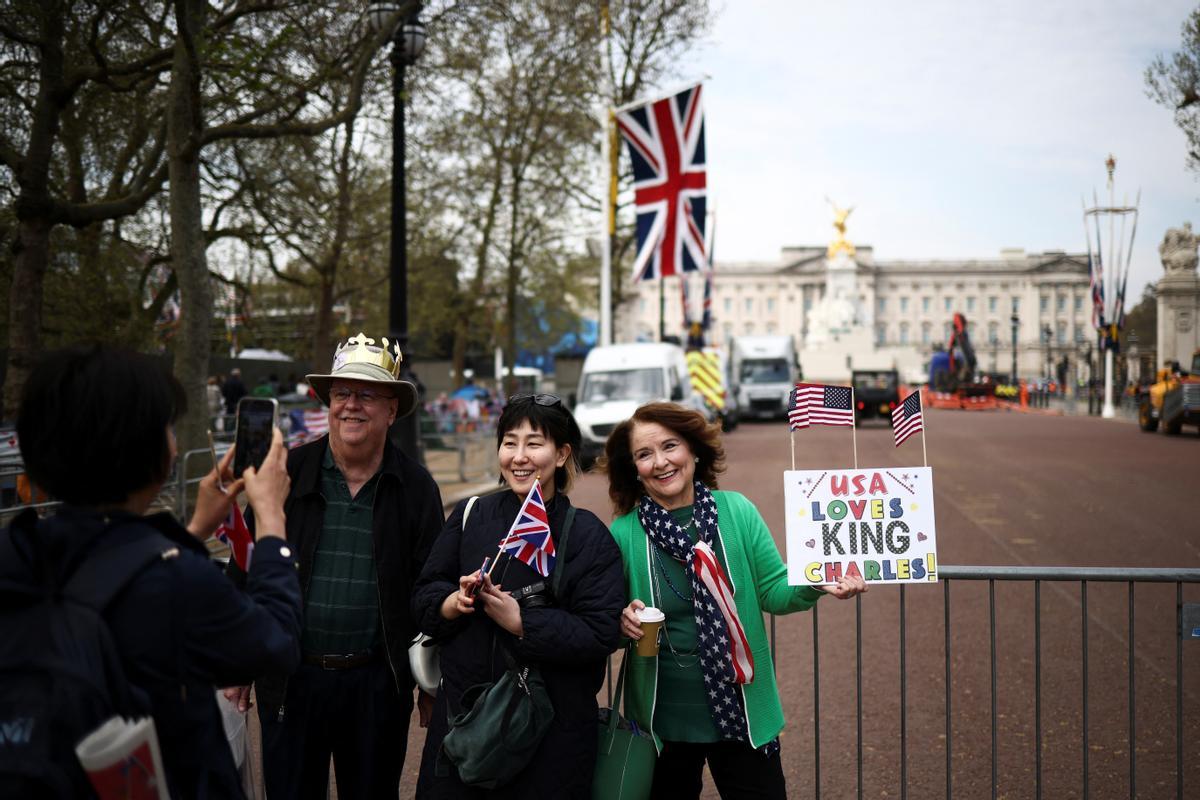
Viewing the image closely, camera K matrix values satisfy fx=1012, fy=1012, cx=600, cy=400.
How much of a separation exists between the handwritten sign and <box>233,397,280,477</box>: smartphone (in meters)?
1.54

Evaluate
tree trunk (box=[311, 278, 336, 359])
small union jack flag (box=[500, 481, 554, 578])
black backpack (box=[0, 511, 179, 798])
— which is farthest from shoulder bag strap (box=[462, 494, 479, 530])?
tree trunk (box=[311, 278, 336, 359])

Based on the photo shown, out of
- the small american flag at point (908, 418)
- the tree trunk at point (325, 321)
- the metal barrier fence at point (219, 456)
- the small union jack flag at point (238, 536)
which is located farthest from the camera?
the tree trunk at point (325, 321)

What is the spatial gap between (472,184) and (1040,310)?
355 ft

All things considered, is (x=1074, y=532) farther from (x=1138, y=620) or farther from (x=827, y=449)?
(x=827, y=449)

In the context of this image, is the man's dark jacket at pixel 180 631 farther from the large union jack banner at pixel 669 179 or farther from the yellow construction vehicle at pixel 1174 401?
the yellow construction vehicle at pixel 1174 401

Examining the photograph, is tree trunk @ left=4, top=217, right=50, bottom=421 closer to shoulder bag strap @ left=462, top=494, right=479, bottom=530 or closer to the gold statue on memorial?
shoulder bag strap @ left=462, top=494, right=479, bottom=530

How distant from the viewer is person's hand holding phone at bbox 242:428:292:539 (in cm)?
219

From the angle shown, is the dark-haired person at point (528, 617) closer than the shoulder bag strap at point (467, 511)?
Yes

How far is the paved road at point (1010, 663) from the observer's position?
4641 millimetres

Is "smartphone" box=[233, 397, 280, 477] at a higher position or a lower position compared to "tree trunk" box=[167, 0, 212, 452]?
lower

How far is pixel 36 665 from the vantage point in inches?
67.2

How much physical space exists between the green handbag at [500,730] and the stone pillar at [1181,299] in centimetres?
5016

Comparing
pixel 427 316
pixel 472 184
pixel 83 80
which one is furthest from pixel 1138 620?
pixel 427 316

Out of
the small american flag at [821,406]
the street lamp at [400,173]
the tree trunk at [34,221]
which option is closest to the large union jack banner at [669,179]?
the street lamp at [400,173]
